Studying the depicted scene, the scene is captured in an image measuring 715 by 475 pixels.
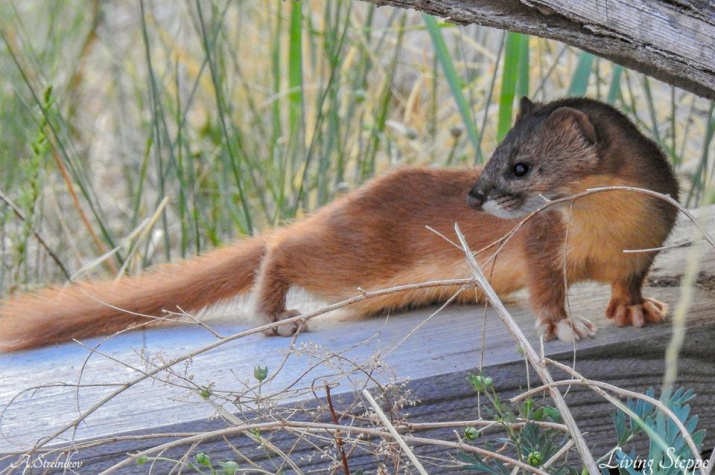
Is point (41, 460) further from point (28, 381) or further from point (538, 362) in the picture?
point (538, 362)

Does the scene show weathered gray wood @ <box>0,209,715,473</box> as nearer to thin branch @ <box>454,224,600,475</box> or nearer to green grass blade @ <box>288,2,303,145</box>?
thin branch @ <box>454,224,600,475</box>

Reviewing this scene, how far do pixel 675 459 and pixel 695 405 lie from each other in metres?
0.64

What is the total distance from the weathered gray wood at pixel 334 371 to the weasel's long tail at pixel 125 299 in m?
0.06

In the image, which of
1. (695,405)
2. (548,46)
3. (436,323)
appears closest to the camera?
(695,405)

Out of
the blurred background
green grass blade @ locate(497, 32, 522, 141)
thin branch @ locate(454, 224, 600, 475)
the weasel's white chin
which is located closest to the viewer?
thin branch @ locate(454, 224, 600, 475)

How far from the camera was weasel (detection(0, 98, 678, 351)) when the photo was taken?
81.7 inches

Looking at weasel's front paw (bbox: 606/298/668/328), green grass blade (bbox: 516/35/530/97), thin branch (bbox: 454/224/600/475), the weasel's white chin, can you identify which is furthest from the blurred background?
thin branch (bbox: 454/224/600/475)

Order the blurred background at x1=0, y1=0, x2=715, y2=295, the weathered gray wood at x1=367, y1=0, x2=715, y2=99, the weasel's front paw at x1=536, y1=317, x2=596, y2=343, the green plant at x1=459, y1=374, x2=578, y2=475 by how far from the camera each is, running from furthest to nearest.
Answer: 1. the blurred background at x1=0, y1=0, x2=715, y2=295
2. the weasel's front paw at x1=536, y1=317, x2=596, y2=343
3. the weathered gray wood at x1=367, y1=0, x2=715, y2=99
4. the green plant at x1=459, y1=374, x2=578, y2=475

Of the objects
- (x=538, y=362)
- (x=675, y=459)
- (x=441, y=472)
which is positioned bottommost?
(x=441, y=472)

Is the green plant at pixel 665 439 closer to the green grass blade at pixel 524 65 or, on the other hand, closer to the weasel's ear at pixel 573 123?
the weasel's ear at pixel 573 123

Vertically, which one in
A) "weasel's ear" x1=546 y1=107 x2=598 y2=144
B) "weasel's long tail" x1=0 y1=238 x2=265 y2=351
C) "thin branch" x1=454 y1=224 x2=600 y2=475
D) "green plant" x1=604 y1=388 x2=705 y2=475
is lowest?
"weasel's long tail" x1=0 y1=238 x2=265 y2=351

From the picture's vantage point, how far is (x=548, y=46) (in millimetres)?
3510

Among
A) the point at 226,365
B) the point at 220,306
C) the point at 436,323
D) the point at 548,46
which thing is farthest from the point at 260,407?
the point at 548,46

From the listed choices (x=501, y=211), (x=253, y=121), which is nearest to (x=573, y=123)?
(x=501, y=211)
